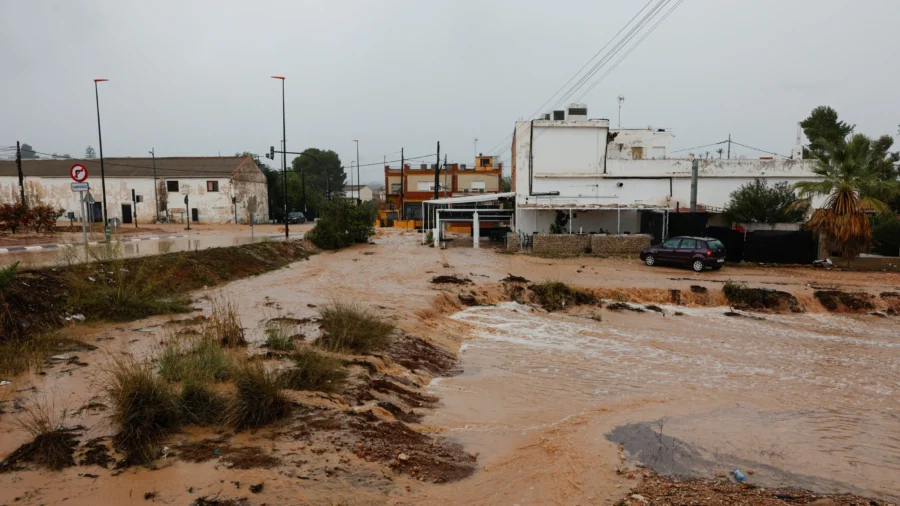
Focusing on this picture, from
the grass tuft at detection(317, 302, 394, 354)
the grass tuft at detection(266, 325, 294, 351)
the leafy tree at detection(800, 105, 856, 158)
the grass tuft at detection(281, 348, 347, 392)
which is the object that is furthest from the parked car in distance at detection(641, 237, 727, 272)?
the leafy tree at detection(800, 105, 856, 158)

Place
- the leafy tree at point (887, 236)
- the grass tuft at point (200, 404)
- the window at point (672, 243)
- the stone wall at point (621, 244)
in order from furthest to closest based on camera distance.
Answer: the stone wall at point (621, 244) → the leafy tree at point (887, 236) → the window at point (672, 243) → the grass tuft at point (200, 404)

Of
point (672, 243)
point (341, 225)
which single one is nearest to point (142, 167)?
point (341, 225)

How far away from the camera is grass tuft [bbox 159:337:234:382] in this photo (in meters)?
7.06

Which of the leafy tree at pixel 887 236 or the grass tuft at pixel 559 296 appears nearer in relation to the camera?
the grass tuft at pixel 559 296

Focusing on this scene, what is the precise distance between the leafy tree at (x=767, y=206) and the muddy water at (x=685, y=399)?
1420 centimetres

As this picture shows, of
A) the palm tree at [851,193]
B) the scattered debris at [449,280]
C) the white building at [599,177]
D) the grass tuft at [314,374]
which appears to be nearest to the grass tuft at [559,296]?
the scattered debris at [449,280]

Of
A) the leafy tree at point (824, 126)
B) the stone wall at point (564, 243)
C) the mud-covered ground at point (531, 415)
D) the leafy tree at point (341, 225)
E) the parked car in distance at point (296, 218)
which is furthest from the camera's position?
the parked car in distance at point (296, 218)

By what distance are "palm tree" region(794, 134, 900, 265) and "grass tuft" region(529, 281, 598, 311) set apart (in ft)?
44.2

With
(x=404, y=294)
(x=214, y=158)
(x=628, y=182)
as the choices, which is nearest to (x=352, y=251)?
(x=404, y=294)

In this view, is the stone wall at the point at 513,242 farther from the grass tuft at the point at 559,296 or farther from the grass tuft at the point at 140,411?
the grass tuft at the point at 140,411

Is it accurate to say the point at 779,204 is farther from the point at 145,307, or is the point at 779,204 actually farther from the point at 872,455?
the point at 145,307

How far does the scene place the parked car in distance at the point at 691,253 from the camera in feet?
77.4

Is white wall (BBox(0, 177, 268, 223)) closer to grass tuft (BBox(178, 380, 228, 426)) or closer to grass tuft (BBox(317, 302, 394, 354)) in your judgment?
grass tuft (BBox(317, 302, 394, 354))

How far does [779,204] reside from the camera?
Answer: 2870 centimetres
